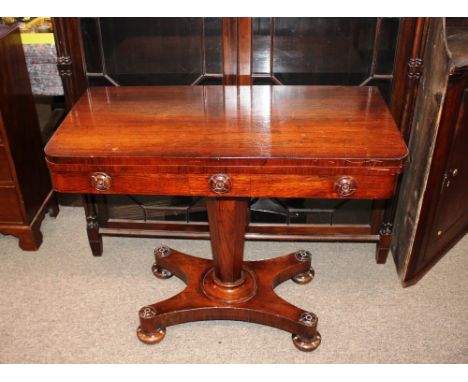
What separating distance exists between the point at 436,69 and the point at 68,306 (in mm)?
1856

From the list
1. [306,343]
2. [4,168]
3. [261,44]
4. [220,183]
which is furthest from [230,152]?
[4,168]

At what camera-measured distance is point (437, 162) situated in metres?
2.21

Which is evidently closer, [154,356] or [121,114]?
[121,114]

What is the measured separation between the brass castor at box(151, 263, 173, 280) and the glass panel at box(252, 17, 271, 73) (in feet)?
3.41

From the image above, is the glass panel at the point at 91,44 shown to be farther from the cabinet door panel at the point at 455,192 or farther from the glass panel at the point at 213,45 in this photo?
the cabinet door panel at the point at 455,192

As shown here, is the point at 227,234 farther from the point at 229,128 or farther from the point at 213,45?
the point at 213,45

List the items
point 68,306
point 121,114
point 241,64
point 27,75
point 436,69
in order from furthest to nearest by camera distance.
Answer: point 27,75, point 68,306, point 241,64, point 436,69, point 121,114

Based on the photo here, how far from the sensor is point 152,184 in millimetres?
1771

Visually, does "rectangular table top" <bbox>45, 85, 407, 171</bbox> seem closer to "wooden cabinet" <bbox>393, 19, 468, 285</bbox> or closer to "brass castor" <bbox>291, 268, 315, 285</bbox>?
"wooden cabinet" <bbox>393, 19, 468, 285</bbox>

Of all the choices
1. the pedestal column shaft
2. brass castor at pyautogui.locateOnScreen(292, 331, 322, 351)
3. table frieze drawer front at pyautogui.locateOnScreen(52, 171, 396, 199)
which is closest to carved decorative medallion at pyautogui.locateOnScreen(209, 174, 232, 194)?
table frieze drawer front at pyautogui.locateOnScreen(52, 171, 396, 199)

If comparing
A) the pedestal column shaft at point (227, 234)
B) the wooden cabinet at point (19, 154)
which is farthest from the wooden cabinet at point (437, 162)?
the wooden cabinet at point (19, 154)

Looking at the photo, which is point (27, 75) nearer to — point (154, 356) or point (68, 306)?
point (68, 306)

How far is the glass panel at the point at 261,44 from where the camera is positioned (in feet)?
7.14
